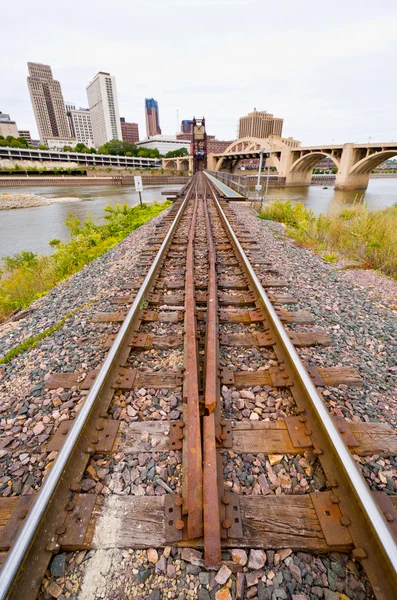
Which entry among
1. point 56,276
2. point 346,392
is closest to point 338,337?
point 346,392

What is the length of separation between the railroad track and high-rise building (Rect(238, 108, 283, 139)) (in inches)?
7875

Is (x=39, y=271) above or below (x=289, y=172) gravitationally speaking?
below

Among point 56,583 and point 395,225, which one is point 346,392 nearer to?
point 56,583

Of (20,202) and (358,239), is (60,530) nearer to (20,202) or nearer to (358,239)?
(358,239)

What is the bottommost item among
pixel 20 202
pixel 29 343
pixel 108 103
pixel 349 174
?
pixel 20 202

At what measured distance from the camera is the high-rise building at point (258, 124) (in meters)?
175

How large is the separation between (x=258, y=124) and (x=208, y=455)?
684 ft

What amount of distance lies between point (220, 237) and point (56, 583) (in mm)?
6979

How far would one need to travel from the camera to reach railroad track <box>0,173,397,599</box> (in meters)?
1.47

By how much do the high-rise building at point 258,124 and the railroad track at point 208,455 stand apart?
7875 inches

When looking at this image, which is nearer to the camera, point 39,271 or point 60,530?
point 60,530

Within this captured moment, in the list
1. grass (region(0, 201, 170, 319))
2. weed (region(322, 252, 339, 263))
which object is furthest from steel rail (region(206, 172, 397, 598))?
grass (region(0, 201, 170, 319))

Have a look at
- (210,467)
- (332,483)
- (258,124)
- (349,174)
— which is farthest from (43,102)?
(332,483)

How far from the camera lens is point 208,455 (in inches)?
69.1
